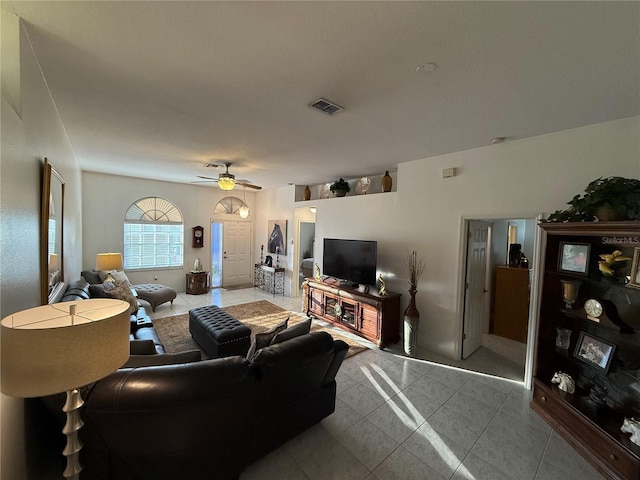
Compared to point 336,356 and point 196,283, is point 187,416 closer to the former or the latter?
point 336,356

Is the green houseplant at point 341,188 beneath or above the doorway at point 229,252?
above

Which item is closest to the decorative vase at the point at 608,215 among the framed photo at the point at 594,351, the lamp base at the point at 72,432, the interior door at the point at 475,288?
the framed photo at the point at 594,351

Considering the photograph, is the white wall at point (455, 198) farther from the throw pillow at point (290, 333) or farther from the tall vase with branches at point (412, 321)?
the throw pillow at point (290, 333)

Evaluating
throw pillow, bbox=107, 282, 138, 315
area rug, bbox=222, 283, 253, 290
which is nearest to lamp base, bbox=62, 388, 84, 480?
throw pillow, bbox=107, 282, 138, 315

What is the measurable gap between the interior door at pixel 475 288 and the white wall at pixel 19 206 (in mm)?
4261

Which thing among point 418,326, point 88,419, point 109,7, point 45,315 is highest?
point 109,7

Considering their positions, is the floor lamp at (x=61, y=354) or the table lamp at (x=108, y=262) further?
the table lamp at (x=108, y=262)

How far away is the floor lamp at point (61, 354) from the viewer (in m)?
1.01

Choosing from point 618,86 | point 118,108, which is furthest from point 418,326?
point 118,108

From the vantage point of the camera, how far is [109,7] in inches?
53.0

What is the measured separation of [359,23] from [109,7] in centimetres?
130

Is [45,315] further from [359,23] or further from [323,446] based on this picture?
[359,23]

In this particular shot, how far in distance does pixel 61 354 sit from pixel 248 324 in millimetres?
3852

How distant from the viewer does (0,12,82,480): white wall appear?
1271 mm
